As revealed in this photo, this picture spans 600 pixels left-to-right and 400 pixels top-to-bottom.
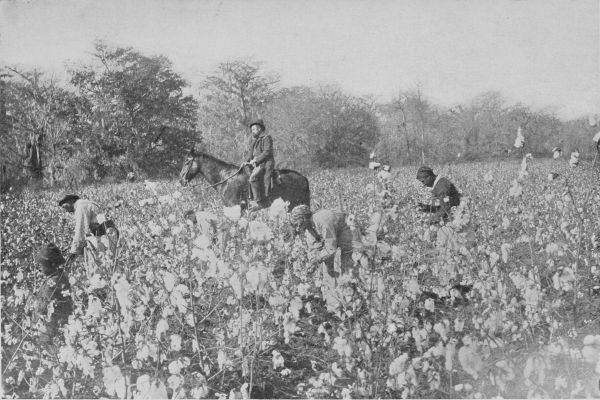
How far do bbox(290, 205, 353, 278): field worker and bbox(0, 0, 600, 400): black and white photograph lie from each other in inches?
0.7

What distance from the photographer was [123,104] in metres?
5.58

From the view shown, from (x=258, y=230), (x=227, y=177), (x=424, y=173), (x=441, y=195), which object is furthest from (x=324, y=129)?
(x=258, y=230)

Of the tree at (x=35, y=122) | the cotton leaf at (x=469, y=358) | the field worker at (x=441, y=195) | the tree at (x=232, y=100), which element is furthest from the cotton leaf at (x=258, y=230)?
the tree at (x=232, y=100)

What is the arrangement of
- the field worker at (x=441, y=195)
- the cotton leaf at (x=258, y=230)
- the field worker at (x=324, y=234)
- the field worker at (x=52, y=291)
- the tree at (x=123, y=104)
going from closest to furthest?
the cotton leaf at (x=258, y=230), the field worker at (x=52, y=291), the field worker at (x=324, y=234), the field worker at (x=441, y=195), the tree at (x=123, y=104)

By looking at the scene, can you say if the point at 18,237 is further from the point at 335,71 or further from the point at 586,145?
the point at 586,145

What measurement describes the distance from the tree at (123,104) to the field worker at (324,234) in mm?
2355

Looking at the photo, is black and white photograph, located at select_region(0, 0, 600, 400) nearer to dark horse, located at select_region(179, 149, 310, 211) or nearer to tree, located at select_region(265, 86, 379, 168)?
dark horse, located at select_region(179, 149, 310, 211)

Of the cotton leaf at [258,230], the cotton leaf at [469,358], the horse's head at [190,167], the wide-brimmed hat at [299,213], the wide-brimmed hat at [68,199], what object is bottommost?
the cotton leaf at [469,358]

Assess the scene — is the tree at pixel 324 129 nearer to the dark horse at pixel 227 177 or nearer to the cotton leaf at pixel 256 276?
the dark horse at pixel 227 177

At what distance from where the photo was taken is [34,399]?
10.3 ft

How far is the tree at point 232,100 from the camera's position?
6.15m

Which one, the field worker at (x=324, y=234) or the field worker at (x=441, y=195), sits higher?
the field worker at (x=441, y=195)

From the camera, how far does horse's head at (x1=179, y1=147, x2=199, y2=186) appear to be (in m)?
7.48

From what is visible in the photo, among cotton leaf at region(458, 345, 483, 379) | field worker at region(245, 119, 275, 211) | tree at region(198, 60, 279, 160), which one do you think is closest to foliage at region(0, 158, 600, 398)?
cotton leaf at region(458, 345, 483, 379)
